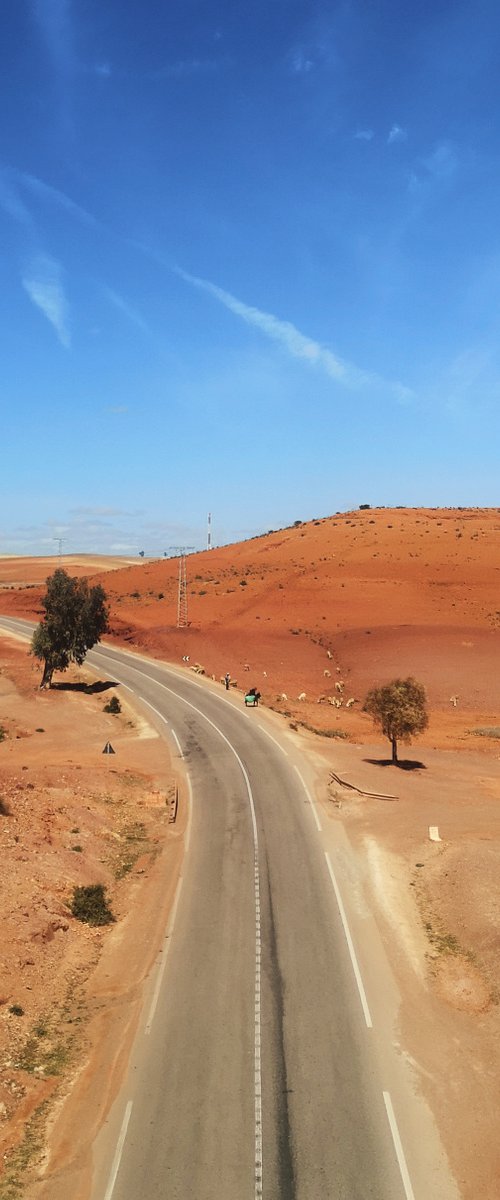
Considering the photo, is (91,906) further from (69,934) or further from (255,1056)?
(255,1056)

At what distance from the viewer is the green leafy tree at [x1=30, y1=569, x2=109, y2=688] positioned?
192 ft

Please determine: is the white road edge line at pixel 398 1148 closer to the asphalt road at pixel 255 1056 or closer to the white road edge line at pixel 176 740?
the asphalt road at pixel 255 1056

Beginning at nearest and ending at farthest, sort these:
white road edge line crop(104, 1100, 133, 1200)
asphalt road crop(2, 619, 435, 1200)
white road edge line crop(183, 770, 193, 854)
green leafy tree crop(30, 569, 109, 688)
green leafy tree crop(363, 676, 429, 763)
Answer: white road edge line crop(104, 1100, 133, 1200), asphalt road crop(2, 619, 435, 1200), white road edge line crop(183, 770, 193, 854), green leafy tree crop(363, 676, 429, 763), green leafy tree crop(30, 569, 109, 688)

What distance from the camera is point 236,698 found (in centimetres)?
6088

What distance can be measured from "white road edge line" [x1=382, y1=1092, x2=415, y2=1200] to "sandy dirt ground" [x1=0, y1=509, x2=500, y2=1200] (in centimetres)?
95

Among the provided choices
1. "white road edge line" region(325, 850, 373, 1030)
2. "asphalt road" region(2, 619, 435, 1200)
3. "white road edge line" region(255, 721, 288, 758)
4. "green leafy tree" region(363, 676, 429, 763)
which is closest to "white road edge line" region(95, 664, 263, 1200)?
"asphalt road" region(2, 619, 435, 1200)

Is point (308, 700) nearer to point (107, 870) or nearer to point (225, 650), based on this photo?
point (225, 650)

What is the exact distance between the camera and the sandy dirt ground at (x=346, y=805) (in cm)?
1655

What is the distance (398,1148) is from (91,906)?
12843 mm

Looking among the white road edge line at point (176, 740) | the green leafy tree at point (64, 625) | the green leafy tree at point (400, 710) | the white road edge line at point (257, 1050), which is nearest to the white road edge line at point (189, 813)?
the white road edge line at point (257, 1050)

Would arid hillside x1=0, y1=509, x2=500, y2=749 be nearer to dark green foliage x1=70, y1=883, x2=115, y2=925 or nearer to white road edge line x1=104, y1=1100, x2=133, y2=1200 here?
dark green foliage x1=70, y1=883, x2=115, y2=925

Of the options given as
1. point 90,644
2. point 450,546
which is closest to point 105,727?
point 90,644

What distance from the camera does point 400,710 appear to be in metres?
42.4

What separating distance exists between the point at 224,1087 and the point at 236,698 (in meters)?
45.4
